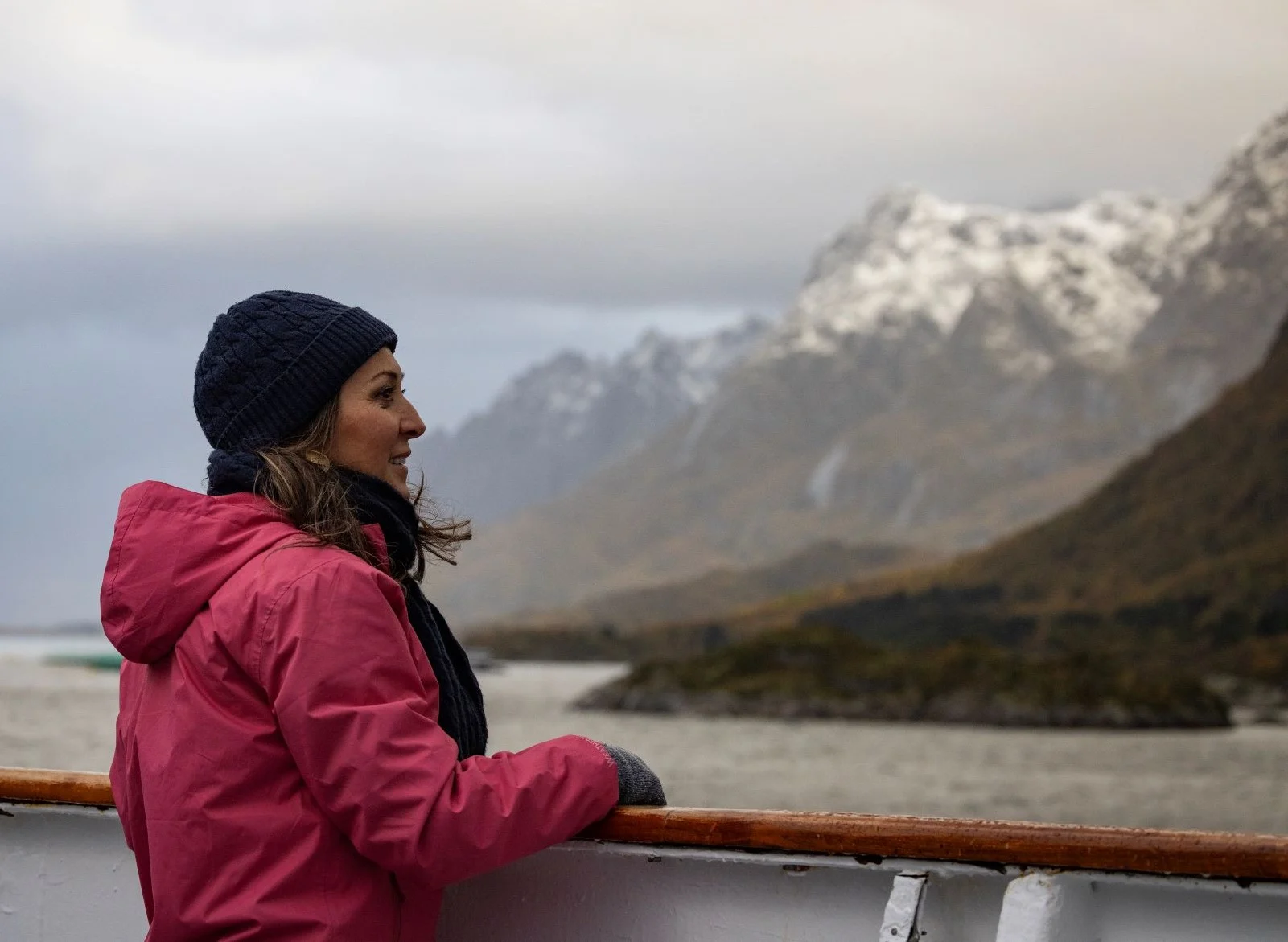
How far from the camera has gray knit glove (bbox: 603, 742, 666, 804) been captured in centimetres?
210

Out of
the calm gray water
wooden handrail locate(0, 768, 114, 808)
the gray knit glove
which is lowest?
the calm gray water

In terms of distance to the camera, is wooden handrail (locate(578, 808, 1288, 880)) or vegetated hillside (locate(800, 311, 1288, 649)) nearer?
wooden handrail (locate(578, 808, 1288, 880))

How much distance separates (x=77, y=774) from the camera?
2.63m

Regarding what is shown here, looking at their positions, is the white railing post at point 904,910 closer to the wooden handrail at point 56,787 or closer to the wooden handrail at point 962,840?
the wooden handrail at point 962,840

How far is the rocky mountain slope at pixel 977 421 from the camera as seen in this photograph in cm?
13962

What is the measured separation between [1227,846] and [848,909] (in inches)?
19.5

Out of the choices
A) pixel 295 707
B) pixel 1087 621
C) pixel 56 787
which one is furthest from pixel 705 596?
pixel 295 707

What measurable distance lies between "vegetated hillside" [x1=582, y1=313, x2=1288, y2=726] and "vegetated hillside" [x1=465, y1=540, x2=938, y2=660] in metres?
21.3

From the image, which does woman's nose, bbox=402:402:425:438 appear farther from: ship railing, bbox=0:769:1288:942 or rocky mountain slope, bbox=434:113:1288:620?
rocky mountain slope, bbox=434:113:1288:620

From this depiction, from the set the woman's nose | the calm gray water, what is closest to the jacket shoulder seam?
the woman's nose

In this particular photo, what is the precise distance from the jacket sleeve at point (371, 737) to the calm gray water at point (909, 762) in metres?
27.4

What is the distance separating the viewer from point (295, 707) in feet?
5.84

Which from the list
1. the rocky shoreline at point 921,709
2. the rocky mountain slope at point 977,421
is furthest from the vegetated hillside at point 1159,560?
the rocky mountain slope at point 977,421

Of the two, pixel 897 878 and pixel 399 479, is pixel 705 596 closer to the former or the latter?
pixel 399 479
